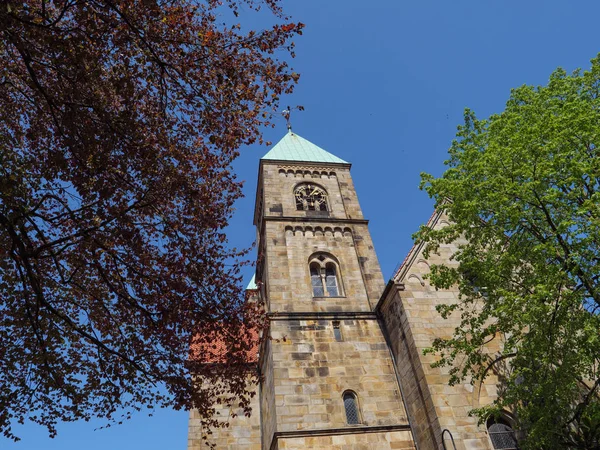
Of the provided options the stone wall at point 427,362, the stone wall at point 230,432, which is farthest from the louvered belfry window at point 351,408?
the stone wall at point 230,432

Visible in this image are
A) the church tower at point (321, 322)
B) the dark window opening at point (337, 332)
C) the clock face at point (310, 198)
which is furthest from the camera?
the clock face at point (310, 198)

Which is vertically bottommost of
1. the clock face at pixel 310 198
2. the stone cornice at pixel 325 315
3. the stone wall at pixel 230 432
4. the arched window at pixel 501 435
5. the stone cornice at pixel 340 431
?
the arched window at pixel 501 435

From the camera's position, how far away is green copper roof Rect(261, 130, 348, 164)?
2306 centimetres

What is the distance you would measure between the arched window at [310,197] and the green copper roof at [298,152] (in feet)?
6.76

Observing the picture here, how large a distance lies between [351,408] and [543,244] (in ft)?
27.5

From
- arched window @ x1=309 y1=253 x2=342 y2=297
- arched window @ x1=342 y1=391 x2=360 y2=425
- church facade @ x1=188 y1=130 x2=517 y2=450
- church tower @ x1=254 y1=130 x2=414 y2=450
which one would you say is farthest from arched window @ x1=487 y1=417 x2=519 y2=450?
arched window @ x1=309 y1=253 x2=342 y2=297

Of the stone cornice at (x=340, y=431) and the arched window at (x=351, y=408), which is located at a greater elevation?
the arched window at (x=351, y=408)

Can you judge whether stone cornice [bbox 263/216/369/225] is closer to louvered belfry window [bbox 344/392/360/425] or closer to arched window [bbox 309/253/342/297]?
arched window [bbox 309/253/342/297]

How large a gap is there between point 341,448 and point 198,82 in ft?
36.3

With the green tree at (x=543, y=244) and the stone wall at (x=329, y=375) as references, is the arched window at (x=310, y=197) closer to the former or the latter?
the stone wall at (x=329, y=375)

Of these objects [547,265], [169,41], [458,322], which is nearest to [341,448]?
[458,322]

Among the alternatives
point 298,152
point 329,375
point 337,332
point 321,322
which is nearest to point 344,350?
point 337,332

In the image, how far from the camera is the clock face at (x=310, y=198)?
2077 centimetres

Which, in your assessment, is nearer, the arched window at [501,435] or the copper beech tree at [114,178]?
the copper beech tree at [114,178]
